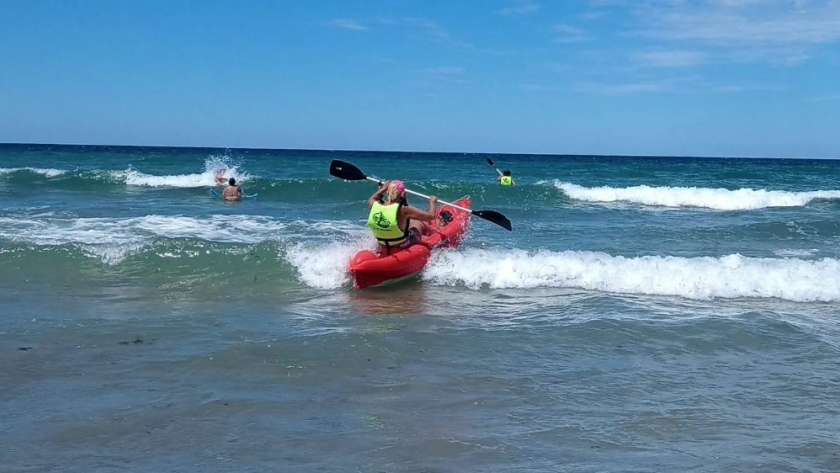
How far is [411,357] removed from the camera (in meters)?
5.98

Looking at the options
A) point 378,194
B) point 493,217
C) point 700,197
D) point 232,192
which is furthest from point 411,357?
point 700,197

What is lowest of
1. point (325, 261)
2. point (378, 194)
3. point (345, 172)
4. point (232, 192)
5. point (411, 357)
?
point (411, 357)

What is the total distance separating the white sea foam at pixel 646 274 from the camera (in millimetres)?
8867

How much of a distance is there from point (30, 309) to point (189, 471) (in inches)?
176

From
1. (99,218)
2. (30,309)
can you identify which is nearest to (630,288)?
(30,309)

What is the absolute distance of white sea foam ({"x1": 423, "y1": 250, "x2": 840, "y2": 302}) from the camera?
8867 millimetres

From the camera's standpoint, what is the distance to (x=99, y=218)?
15.4 metres

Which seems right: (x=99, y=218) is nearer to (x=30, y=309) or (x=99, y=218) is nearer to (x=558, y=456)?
(x=30, y=309)

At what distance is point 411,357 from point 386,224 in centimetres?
317

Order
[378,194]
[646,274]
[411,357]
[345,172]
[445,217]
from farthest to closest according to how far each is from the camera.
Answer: [445,217], [345,172], [646,274], [378,194], [411,357]

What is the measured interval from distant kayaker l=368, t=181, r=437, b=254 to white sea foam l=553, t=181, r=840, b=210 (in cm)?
1533

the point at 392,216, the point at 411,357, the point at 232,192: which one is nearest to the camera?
the point at 411,357

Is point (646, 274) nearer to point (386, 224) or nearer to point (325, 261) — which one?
point (386, 224)

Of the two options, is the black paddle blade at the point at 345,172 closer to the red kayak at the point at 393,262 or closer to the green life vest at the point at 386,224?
the red kayak at the point at 393,262
